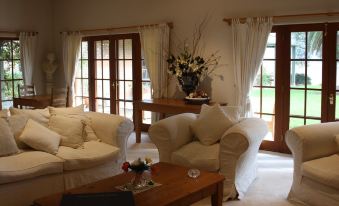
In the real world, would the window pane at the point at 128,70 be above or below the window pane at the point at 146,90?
above

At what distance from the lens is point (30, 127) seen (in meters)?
3.89

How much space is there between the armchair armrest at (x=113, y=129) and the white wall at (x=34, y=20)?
4213mm

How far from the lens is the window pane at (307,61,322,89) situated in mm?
5090

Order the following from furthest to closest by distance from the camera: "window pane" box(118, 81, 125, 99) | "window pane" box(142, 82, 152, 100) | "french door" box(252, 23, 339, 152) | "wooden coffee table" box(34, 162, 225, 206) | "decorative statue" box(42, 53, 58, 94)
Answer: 1. "decorative statue" box(42, 53, 58, 94)
2. "window pane" box(118, 81, 125, 99)
3. "window pane" box(142, 82, 152, 100)
4. "french door" box(252, 23, 339, 152)
5. "wooden coffee table" box(34, 162, 225, 206)

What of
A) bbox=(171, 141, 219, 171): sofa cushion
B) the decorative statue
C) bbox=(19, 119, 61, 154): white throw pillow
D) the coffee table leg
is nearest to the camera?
the coffee table leg

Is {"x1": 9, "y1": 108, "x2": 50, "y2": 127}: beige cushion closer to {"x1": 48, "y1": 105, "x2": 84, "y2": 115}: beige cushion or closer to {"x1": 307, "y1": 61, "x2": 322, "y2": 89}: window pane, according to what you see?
{"x1": 48, "y1": 105, "x2": 84, "y2": 115}: beige cushion

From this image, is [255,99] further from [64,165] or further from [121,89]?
[64,165]

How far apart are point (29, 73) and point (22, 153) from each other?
449 centimetres

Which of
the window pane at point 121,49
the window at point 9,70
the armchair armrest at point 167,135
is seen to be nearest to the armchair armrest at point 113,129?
the armchair armrest at point 167,135

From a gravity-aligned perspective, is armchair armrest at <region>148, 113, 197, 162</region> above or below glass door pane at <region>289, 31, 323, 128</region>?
below

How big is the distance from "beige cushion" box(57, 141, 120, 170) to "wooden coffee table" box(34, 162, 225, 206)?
75 centimetres

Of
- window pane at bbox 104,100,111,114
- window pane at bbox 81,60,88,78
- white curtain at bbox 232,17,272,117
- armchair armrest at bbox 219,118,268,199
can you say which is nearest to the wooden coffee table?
armchair armrest at bbox 219,118,268,199

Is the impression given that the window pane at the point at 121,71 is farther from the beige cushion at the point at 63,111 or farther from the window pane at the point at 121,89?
the beige cushion at the point at 63,111

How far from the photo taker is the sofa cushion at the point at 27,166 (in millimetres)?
3232
